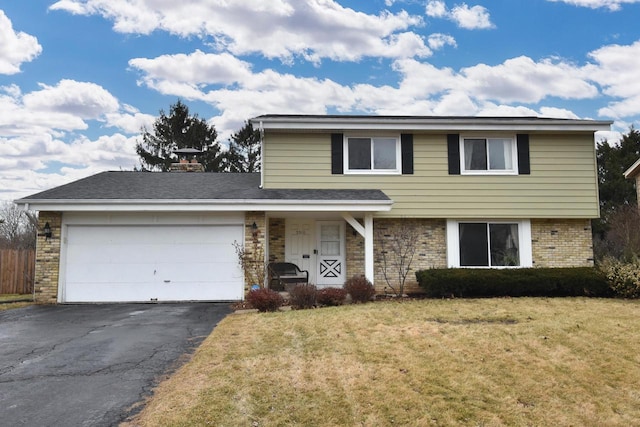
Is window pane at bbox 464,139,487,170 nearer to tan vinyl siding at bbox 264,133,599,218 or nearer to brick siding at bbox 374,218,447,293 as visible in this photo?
tan vinyl siding at bbox 264,133,599,218

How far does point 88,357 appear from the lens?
19.4ft

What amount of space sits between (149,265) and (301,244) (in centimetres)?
429

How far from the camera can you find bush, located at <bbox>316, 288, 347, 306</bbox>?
32.1ft

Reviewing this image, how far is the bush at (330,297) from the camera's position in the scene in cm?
977

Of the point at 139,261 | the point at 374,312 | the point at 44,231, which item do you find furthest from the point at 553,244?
the point at 44,231

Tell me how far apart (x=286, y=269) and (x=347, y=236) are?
2101mm

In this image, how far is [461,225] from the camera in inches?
495

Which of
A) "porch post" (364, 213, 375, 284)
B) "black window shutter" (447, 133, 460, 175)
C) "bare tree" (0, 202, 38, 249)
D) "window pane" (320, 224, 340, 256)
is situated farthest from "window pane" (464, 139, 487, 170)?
"bare tree" (0, 202, 38, 249)

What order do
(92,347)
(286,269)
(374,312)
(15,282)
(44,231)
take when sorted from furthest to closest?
1. (15,282)
2. (286,269)
3. (44,231)
4. (374,312)
5. (92,347)

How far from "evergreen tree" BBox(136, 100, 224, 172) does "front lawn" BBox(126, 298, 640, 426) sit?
24.6 meters

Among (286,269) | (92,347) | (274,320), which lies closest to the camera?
(92,347)

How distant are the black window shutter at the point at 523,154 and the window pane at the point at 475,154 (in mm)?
986

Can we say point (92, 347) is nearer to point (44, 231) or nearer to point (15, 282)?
point (44, 231)

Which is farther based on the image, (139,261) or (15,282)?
(15,282)
